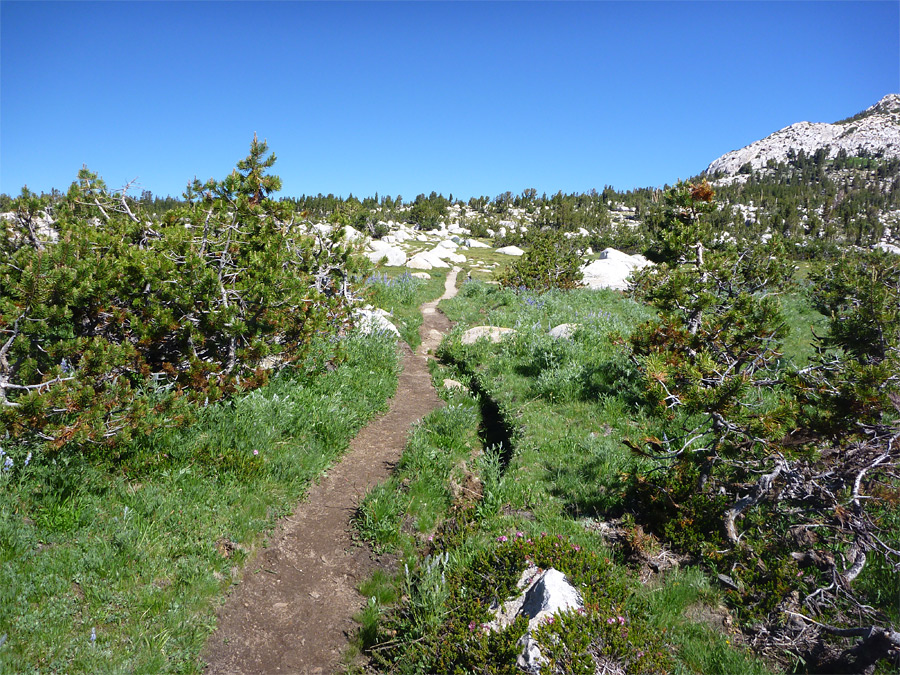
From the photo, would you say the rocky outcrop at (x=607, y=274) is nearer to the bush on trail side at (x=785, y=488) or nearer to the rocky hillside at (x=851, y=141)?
the bush on trail side at (x=785, y=488)

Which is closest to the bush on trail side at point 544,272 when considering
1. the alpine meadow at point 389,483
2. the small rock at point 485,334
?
the small rock at point 485,334

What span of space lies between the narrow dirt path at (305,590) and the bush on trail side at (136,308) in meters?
2.25

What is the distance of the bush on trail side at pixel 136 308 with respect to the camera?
4.81m

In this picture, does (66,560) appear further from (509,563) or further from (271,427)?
(509,563)

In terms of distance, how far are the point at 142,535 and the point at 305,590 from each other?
1.85 m

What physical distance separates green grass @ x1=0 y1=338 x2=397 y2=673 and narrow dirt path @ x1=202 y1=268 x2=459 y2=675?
0.73 ft

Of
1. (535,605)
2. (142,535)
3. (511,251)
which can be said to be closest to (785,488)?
(535,605)

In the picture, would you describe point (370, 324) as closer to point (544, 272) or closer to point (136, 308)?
point (136, 308)

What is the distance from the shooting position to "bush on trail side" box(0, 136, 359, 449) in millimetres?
4809

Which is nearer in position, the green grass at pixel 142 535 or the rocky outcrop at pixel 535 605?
the rocky outcrop at pixel 535 605

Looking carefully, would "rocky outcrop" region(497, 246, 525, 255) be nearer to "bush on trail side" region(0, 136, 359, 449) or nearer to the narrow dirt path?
"bush on trail side" region(0, 136, 359, 449)

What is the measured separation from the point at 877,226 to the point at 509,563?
98488 millimetres

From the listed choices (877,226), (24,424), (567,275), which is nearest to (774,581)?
(24,424)

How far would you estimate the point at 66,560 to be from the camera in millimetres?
4285
